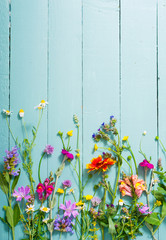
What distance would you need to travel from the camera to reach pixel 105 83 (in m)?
0.99

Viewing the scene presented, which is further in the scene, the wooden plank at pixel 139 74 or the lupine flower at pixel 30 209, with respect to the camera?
the wooden plank at pixel 139 74

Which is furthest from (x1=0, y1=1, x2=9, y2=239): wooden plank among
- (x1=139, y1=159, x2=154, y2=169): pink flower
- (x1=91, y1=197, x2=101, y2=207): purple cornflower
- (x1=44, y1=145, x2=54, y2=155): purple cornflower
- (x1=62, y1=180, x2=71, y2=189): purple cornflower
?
(x1=139, y1=159, x2=154, y2=169): pink flower

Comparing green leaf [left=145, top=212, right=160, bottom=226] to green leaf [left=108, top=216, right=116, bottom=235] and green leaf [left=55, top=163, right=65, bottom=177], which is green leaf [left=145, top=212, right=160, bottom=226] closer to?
green leaf [left=108, top=216, right=116, bottom=235]

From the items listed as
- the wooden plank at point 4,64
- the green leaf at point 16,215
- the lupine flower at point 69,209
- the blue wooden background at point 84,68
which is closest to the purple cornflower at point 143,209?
the blue wooden background at point 84,68

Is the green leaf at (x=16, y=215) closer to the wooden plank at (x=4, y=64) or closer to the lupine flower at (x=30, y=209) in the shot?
the lupine flower at (x=30, y=209)

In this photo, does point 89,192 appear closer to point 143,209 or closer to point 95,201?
point 95,201

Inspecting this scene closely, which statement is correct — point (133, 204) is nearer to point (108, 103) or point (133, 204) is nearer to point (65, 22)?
point (108, 103)

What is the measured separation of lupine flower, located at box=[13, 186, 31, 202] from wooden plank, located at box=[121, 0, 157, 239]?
0.44 metres

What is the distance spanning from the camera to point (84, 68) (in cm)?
98

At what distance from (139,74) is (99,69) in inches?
6.6

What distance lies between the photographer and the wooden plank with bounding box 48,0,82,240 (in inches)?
38.0

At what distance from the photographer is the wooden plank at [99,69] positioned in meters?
0.98

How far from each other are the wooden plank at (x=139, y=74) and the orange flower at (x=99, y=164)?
0.13 meters

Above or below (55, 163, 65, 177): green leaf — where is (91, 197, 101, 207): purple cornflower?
below
